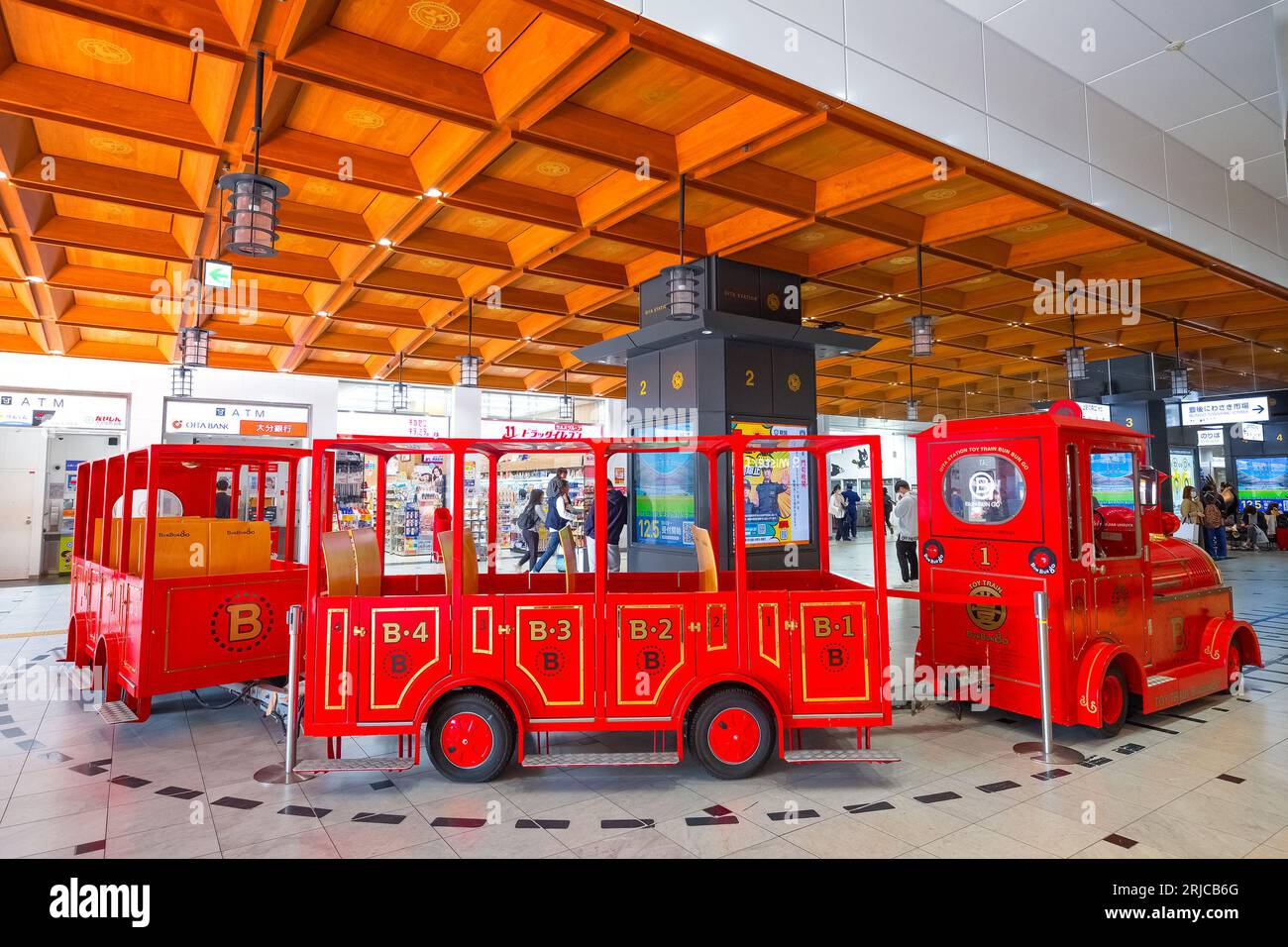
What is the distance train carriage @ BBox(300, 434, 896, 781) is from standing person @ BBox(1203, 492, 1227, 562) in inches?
579

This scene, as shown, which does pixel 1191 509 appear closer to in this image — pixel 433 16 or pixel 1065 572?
pixel 1065 572

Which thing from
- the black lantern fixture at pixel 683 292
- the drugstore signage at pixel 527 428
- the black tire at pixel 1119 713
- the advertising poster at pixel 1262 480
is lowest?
the black tire at pixel 1119 713

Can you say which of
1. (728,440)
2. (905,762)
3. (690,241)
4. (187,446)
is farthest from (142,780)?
(690,241)

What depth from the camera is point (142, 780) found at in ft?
13.5

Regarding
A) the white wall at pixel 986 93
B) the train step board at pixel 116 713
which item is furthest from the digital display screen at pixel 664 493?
the train step board at pixel 116 713

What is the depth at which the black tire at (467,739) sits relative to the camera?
4.00 meters

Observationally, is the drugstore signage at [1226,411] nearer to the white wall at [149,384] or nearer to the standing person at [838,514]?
the standing person at [838,514]

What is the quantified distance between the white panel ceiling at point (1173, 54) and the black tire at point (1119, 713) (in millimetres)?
4619

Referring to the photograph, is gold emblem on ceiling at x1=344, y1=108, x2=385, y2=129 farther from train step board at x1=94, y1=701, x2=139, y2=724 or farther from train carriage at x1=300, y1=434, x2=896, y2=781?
train step board at x1=94, y1=701, x2=139, y2=724

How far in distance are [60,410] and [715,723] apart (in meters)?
13.2

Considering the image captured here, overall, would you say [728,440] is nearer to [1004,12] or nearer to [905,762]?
[905,762]

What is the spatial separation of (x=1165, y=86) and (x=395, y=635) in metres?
7.44

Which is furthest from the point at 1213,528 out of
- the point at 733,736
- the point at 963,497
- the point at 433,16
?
the point at 433,16

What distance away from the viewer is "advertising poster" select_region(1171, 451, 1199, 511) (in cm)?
1852
